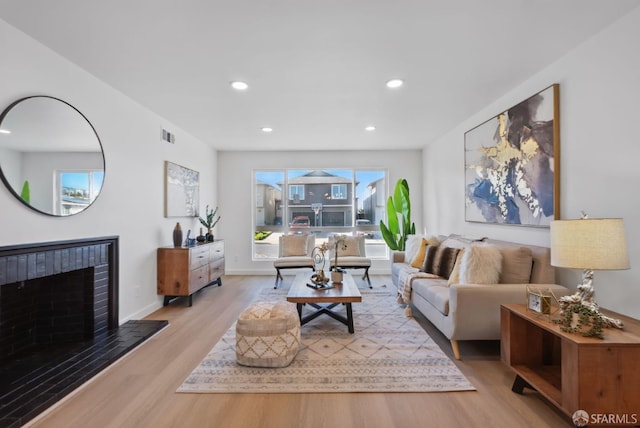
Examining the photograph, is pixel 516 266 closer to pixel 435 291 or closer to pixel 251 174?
pixel 435 291

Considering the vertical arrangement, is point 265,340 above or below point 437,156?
below

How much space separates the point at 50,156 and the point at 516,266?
3942 millimetres

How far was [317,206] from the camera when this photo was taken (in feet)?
20.9

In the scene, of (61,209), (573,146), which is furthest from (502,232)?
(61,209)

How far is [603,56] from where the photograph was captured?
2182mm

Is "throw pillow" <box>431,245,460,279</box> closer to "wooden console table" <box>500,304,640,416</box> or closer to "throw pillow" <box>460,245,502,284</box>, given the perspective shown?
"throw pillow" <box>460,245,502,284</box>

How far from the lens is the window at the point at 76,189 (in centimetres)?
253

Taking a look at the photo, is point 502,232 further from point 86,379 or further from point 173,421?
point 86,379

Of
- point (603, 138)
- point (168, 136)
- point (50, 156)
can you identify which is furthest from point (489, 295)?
point (168, 136)

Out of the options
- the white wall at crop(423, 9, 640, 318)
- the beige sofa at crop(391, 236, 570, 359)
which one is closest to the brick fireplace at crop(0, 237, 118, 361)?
the beige sofa at crop(391, 236, 570, 359)

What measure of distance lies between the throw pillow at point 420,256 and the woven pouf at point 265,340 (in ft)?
7.16

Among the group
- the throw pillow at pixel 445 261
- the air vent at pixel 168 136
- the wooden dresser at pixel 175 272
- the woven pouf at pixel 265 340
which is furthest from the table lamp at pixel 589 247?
the air vent at pixel 168 136

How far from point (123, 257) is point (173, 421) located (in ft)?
6.80

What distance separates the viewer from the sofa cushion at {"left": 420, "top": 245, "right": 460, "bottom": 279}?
348cm
